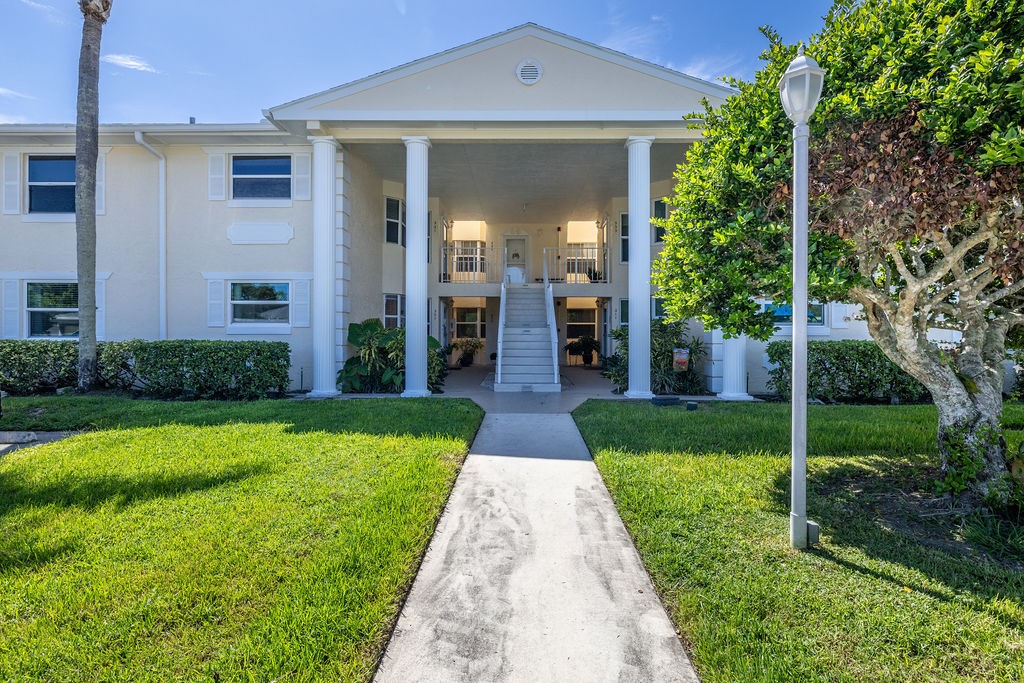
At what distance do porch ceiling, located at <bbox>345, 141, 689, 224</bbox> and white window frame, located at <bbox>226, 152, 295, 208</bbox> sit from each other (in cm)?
141

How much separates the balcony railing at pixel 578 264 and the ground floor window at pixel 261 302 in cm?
770

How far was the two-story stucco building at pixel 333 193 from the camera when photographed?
9.09 m

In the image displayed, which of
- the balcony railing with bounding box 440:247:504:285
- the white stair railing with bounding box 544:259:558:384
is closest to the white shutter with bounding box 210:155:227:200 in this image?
the balcony railing with bounding box 440:247:504:285

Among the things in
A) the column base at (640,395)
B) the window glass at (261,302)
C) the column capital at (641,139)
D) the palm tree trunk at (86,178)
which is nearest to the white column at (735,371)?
the column base at (640,395)

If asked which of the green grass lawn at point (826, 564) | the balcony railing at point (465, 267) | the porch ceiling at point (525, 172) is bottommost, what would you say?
the green grass lawn at point (826, 564)

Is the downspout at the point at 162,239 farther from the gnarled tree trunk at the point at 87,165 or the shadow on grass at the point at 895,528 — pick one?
the shadow on grass at the point at 895,528

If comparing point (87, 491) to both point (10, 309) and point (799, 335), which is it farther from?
point (10, 309)

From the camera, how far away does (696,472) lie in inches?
185

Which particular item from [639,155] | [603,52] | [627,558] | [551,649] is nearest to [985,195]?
[627,558]

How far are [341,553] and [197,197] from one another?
34.0 feet

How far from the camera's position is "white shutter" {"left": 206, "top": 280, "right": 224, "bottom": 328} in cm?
1035

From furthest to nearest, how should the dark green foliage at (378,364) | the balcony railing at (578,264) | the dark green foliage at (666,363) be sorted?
the balcony railing at (578,264), the dark green foliage at (666,363), the dark green foliage at (378,364)

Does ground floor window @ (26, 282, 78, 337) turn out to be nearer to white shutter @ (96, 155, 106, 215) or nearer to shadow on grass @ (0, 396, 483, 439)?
white shutter @ (96, 155, 106, 215)

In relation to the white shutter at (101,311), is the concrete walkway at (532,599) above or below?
below
